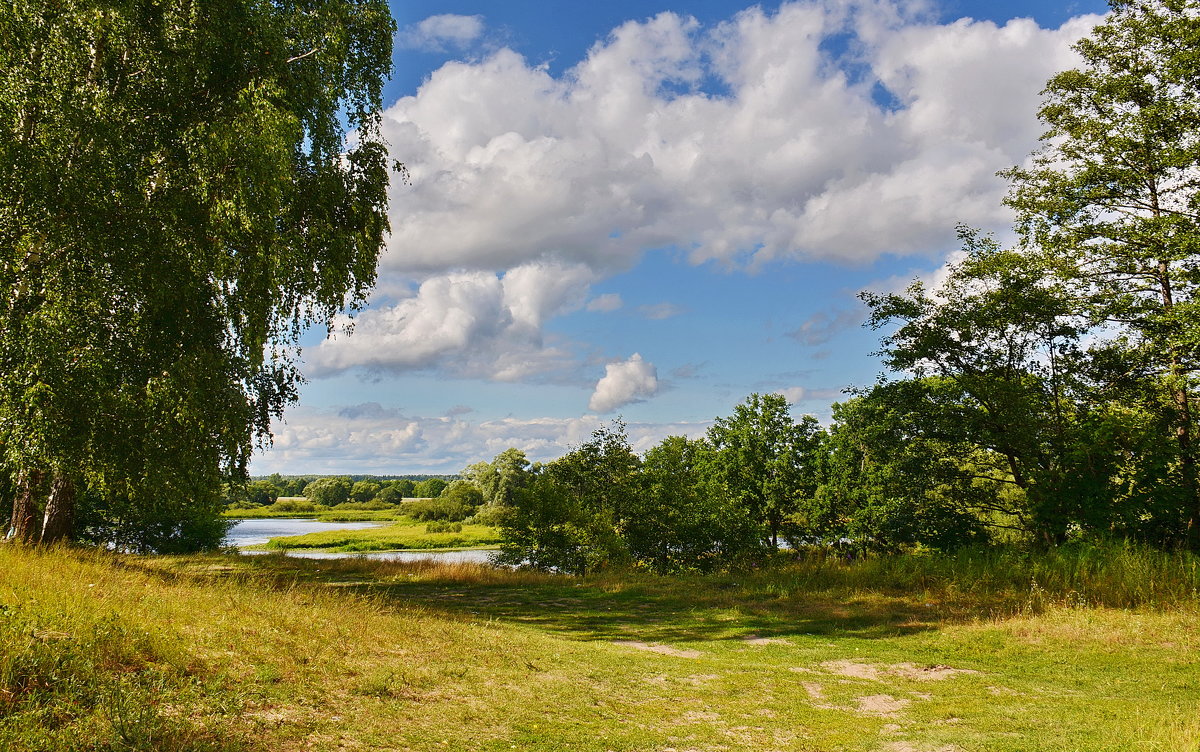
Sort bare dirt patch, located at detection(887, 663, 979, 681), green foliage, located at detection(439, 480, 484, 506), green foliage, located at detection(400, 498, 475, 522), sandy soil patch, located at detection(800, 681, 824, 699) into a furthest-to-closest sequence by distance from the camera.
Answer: green foliage, located at detection(439, 480, 484, 506)
green foliage, located at detection(400, 498, 475, 522)
bare dirt patch, located at detection(887, 663, 979, 681)
sandy soil patch, located at detection(800, 681, 824, 699)

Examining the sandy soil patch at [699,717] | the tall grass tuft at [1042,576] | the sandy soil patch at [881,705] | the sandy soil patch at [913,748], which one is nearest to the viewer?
the sandy soil patch at [913,748]

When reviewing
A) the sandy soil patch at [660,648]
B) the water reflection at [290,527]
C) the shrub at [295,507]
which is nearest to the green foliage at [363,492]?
the shrub at [295,507]

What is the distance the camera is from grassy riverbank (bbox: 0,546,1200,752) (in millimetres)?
4926

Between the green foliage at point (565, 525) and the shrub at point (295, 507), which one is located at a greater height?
the green foliage at point (565, 525)

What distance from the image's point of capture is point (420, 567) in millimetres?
21078

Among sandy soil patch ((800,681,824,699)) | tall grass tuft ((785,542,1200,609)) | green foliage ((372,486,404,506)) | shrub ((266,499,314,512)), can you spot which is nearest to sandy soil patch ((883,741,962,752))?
sandy soil patch ((800,681,824,699))

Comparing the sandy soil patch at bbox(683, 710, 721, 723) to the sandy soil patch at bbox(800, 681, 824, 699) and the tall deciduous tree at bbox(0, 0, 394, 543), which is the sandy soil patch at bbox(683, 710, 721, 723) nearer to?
the sandy soil patch at bbox(800, 681, 824, 699)

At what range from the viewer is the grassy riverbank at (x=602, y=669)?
4926mm

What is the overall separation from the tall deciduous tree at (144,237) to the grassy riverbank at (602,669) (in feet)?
7.45

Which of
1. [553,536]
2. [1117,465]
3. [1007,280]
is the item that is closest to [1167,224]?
[1007,280]

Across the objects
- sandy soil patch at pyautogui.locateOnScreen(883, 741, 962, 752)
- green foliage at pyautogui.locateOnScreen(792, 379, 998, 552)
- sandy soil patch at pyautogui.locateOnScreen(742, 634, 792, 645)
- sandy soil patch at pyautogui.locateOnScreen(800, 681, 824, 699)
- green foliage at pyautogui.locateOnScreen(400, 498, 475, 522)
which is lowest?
green foliage at pyautogui.locateOnScreen(400, 498, 475, 522)

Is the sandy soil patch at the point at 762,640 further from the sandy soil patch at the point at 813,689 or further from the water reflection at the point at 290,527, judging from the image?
the water reflection at the point at 290,527

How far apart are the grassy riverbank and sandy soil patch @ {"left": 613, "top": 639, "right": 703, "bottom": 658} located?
97mm

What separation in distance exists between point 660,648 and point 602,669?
221 cm
